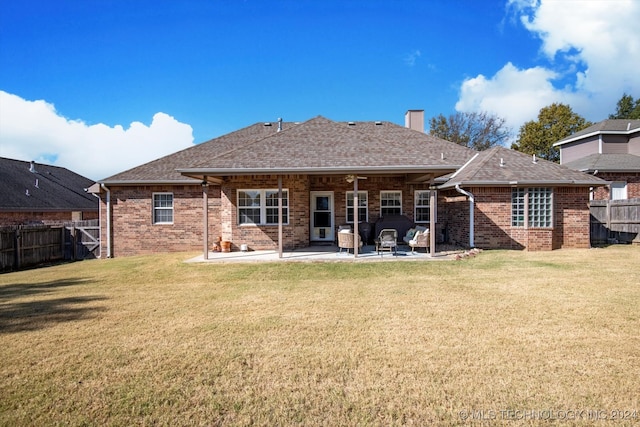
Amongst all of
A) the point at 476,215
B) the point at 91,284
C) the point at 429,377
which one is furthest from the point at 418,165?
the point at 91,284

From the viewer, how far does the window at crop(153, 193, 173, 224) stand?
14.9 m

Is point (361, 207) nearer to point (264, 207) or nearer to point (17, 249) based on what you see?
point (264, 207)

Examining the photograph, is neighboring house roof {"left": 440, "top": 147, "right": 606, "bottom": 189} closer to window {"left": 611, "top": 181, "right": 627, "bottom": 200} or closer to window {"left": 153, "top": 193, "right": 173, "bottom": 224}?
window {"left": 611, "top": 181, "right": 627, "bottom": 200}

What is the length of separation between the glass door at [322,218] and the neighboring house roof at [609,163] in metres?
15.9

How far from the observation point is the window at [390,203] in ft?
50.5

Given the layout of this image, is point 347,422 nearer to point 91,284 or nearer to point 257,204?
point 91,284

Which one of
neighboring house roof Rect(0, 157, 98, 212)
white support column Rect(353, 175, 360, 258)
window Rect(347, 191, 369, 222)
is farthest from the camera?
neighboring house roof Rect(0, 157, 98, 212)

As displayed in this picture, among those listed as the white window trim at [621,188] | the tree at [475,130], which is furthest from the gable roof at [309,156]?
the tree at [475,130]

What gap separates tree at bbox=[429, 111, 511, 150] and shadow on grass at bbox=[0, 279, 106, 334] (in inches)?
1509

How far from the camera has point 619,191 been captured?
2011cm

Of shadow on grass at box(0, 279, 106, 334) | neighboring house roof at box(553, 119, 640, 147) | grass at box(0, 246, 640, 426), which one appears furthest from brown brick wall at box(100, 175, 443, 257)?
neighboring house roof at box(553, 119, 640, 147)

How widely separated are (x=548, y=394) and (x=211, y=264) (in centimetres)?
961

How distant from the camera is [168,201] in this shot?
14.9m

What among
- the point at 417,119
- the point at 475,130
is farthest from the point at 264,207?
the point at 475,130
